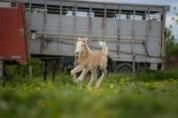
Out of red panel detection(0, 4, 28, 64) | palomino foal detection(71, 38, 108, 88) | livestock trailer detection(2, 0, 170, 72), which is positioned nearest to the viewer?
palomino foal detection(71, 38, 108, 88)

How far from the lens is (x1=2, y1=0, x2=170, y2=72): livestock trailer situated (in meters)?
38.7

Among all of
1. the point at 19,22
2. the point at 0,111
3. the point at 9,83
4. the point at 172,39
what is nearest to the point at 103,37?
the point at 19,22

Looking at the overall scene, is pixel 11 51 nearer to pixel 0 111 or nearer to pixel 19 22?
pixel 19 22

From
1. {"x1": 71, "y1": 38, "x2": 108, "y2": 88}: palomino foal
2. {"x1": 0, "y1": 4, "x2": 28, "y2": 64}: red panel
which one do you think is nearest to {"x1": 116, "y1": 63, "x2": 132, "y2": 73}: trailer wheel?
{"x1": 0, "y1": 4, "x2": 28, "y2": 64}: red panel

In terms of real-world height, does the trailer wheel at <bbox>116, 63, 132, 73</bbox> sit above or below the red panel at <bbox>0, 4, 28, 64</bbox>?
below

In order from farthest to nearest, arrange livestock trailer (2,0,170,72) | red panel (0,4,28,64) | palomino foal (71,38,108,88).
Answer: livestock trailer (2,0,170,72) < red panel (0,4,28,64) < palomino foal (71,38,108,88)

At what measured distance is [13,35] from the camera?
997 inches

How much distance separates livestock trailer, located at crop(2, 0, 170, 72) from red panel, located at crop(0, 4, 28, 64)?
1207 cm

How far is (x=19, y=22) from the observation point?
1000 inches

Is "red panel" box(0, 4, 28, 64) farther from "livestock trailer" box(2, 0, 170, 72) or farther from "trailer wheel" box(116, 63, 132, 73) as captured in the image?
"trailer wheel" box(116, 63, 132, 73)

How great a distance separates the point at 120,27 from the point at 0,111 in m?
36.0

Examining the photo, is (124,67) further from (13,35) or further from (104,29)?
(13,35)

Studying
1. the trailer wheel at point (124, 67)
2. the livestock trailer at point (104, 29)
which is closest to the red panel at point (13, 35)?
the livestock trailer at point (104, 29)

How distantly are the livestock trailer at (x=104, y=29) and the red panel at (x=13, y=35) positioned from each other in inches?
475
